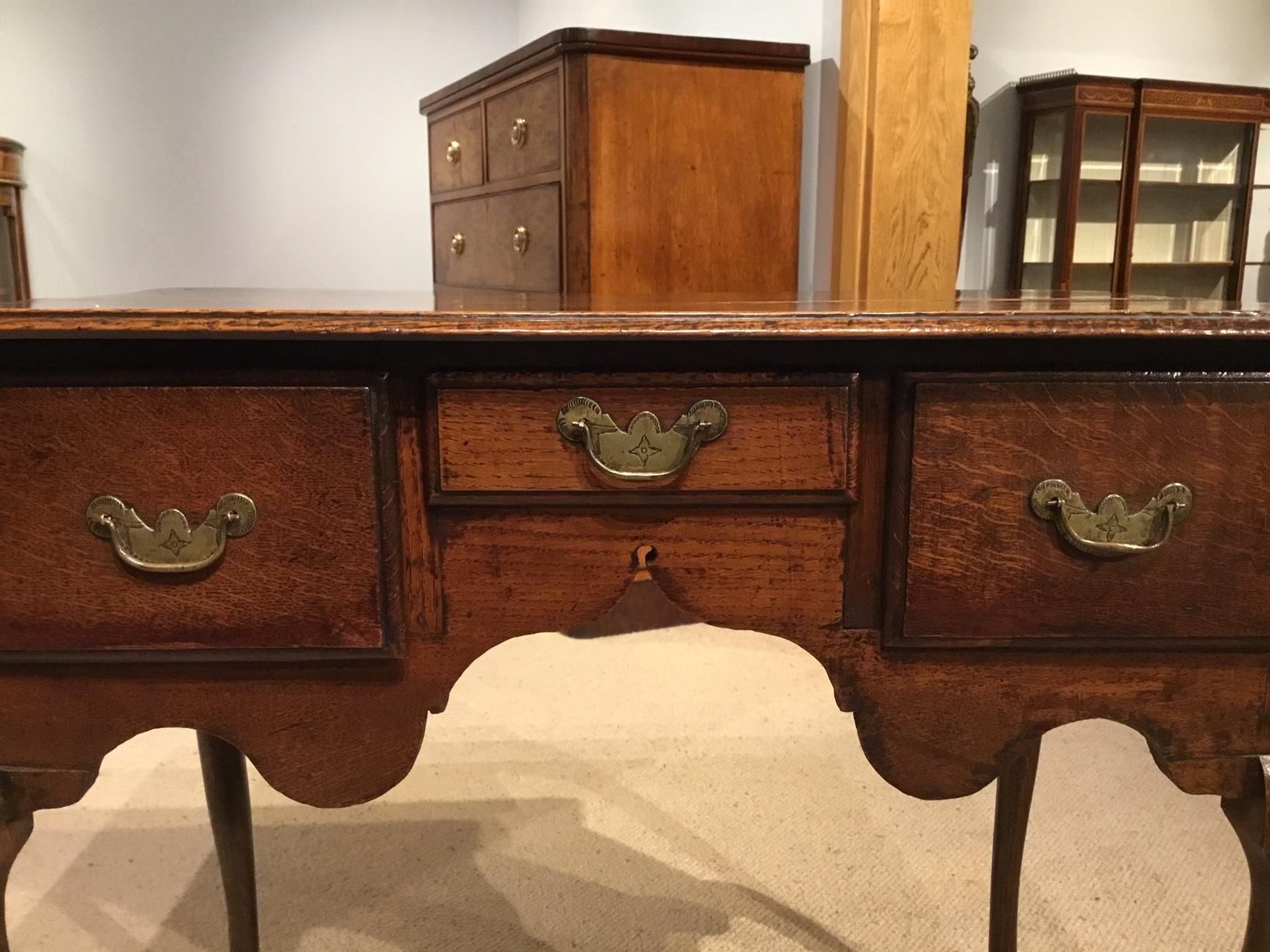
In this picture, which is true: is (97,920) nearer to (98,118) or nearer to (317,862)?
(317,862)

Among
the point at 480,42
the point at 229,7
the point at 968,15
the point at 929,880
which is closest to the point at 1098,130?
the point at 968,15

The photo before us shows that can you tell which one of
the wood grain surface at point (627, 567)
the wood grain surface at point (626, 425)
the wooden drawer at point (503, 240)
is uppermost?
the wooden drawer at point (503, 240)

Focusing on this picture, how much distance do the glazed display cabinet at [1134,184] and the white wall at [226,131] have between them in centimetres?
225

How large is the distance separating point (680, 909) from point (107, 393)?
1.08 m

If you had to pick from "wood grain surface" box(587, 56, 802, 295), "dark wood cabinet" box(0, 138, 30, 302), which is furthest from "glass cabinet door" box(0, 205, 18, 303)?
"wood grain surface" box(587, 56, 802, 295)

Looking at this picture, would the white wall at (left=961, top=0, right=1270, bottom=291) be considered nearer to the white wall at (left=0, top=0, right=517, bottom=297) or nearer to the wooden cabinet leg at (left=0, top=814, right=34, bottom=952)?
the white wall at (left=0, top=0, right=517, bottom=297)

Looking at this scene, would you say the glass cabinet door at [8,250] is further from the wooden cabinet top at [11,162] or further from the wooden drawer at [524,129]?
the wooden drawer at [524,129]

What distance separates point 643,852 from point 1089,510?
105 centimetres

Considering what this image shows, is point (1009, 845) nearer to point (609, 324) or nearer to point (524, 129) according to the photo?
point (609, 324)

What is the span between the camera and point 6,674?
756 mm

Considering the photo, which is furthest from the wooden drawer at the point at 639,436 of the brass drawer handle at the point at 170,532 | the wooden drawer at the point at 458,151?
the wooden drawer at the point at 458,151

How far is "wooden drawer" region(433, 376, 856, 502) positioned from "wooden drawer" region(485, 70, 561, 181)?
5.22 feet

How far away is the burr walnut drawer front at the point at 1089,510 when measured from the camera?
72cm

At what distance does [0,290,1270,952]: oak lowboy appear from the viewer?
0.70m
